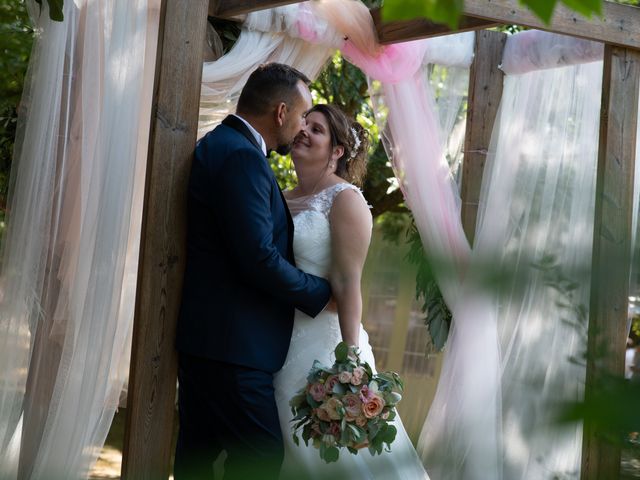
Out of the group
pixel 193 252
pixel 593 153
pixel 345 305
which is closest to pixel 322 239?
pixel 345 305

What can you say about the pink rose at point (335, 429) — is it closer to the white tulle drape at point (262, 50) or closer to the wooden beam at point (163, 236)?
the wooden beam at point (163, 236)

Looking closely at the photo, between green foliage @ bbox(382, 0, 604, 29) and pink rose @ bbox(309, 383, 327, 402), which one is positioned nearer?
green foliage @ bbox(382, 0, 604, 29)

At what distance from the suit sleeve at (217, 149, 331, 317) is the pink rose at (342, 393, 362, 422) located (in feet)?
1.14

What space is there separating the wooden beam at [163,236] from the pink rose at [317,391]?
1.33 feet

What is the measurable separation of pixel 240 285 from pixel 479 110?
228cm

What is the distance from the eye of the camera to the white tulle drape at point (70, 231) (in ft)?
8.87

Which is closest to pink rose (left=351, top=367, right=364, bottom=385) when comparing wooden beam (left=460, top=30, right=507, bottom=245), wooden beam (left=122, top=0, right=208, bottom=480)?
wooden beam (left=122, top=0, right=208, bottom=480)

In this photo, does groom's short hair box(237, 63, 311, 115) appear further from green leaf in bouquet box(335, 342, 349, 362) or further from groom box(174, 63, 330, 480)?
green leaf in bouquet box(335, 342, 349, 362)

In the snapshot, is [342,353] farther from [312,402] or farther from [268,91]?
[268,91]

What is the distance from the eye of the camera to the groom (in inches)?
97.3

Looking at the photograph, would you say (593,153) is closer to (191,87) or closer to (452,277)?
(191,87)

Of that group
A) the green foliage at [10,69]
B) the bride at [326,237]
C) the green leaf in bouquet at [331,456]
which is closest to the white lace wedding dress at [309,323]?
the bride at [326,237]

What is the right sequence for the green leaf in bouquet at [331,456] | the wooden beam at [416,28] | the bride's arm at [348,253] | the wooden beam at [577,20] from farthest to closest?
the wooden beam at [416,28], the wooden beam at [577,20], the bride's arm at [348,253], the green leaf in bouquet at [331,456]

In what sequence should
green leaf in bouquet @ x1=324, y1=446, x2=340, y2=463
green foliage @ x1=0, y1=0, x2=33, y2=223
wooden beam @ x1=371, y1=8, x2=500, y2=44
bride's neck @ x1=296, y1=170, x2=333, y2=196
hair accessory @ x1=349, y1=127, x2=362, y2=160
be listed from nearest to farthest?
green leaf in bouquet @ x1=324, y1=446, x2=340, y2=463
bride's neck @ x1=296, y1=170, x2=333, y2=196
hair accessory @ x1=349, y1=127, x2=362, y2=160
wooden beam @ x1=371, y1=8, x2=500, y2=44
green foliage @ x1=0, y1=0, x2=33, y2=223
